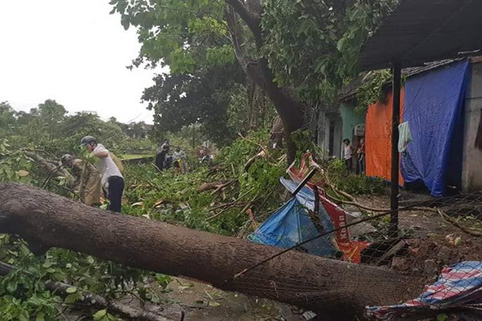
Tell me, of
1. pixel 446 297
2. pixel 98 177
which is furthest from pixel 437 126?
pixel 446 297

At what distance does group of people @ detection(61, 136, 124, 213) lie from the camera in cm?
607

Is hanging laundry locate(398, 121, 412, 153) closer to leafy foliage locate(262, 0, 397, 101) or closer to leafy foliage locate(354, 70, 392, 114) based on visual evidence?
leafy foliage locate(354, 70, 392, 114)

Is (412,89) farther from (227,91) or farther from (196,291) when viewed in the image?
(227,91)

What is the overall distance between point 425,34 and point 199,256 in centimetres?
301

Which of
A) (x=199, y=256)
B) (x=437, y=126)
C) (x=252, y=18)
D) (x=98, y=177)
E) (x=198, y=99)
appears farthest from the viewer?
(x=198, y=99)

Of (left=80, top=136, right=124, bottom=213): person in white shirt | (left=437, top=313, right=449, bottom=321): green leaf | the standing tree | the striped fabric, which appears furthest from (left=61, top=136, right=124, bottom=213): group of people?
(left=437, top=313, right=449, bottom=321): green leaf

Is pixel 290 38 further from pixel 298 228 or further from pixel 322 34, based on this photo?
pixel 298 228

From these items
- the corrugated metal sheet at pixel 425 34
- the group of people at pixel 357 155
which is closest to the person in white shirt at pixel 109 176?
the corrugated metal sheet at pixel 425 34

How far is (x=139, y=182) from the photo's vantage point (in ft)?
33.0

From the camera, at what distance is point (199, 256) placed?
3117mm

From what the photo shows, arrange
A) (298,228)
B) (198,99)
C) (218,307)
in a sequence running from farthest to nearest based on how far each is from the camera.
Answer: (198,99), (218,307), (298,228)

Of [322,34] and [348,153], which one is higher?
[322,34]

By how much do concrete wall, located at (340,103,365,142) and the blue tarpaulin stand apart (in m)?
9.62

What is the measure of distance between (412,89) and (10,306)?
8.04 m
